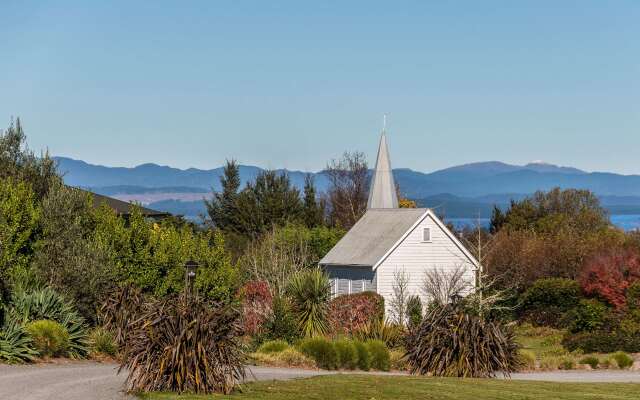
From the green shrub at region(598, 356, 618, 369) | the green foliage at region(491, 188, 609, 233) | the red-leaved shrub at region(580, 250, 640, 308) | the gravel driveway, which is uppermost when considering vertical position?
the green foliage at region(491, 188, 609, 233)

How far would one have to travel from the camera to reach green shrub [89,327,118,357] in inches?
1123

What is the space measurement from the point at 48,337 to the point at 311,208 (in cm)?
5887

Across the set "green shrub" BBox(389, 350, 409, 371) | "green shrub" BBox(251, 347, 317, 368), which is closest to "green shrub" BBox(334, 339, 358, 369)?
"green shrub" BBox(251, 347, 317, 368)

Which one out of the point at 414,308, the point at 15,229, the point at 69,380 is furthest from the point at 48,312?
the point at 414,308

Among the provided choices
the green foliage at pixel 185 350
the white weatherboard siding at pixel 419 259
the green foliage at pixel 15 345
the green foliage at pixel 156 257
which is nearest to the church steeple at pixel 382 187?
the white weatherboard siding at pixel 419 259

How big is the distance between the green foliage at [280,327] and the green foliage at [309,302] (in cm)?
91

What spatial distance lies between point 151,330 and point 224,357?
4.72 feet

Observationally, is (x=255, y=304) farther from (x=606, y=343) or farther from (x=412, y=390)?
(x=412, y=390)

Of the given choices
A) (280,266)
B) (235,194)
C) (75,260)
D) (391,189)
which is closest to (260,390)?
(75,260)

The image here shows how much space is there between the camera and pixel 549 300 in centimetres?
5094

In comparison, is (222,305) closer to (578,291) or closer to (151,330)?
(151,330)

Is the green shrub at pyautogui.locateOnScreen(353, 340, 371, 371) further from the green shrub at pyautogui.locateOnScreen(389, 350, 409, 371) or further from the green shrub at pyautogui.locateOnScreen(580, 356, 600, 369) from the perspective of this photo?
the green shrub at pyautogui.locateOnScreen(580, 356, 600, 369)

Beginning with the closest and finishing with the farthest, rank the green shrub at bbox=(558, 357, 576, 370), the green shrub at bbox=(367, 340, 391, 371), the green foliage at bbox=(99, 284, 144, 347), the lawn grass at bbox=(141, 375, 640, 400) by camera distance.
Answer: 1. the lawn grass at bbox=(141, 375, 640, 400)
2. the green shrub at bbox=(367, 340, 391, 371)
3. the green foliage at bbox=(99, 284, 144, 347)
4. the green shrub at bbox=(558, 357, 576, 370)

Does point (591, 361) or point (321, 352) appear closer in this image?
point (321, 352)
